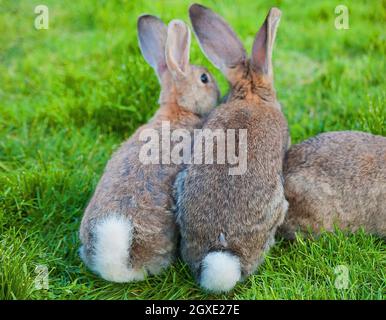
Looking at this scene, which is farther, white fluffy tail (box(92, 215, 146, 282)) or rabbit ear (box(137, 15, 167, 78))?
rabbit ear (box(137, 15, 167, 78))

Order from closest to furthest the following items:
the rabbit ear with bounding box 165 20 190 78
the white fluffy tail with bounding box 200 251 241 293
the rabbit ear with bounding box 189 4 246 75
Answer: the white fluffy tail with bounding box 200 251 241 293 < the rabbit ear with bounding box 165 20 190 78 < the rabbit ear with bounding box 189 4 246 75

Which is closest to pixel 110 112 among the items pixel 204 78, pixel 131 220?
pixel 204 78

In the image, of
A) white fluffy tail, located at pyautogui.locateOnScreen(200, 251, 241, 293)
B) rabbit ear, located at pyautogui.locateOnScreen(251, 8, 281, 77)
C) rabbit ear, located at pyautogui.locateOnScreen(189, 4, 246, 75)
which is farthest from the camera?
rabbit ear, located at pyautogui.locateOnScreen(189, 4, 246, 75)

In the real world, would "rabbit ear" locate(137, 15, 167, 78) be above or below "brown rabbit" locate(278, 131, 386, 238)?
above

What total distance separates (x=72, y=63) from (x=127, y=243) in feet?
10.3

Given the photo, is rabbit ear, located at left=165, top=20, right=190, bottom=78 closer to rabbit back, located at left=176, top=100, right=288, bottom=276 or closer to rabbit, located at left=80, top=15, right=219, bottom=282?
rabbit, located at left=80, top=15, right=219, bottom=282

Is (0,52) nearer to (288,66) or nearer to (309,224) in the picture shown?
(288,66)

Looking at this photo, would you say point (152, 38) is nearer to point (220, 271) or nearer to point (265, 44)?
point (265, 44)

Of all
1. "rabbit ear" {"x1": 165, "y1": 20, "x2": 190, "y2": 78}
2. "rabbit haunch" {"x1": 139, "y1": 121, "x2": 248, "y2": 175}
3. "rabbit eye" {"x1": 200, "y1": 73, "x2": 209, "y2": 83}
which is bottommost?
"rabbit haunch" {"x1": 139, "y1": 121, "x2": 248, "y2": 175}

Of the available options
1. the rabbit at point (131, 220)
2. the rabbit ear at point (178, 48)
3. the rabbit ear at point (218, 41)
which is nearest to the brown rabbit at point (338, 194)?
the rabbit at point (131, 220)

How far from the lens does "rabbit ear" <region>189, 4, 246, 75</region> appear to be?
453 cm

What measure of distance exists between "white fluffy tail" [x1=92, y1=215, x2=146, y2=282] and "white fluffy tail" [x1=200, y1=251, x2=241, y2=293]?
42 centimetres

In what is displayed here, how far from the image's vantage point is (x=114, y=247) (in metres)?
3.47

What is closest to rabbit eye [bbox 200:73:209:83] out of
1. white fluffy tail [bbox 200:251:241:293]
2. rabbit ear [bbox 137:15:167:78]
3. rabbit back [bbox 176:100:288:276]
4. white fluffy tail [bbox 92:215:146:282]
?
rabbit ear [bbox 137:15:167:78]
